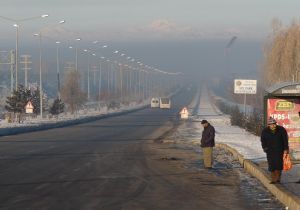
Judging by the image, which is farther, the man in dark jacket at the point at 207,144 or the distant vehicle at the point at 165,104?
the distant vehicle at the point at 165,104

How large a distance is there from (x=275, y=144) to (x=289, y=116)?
650 centimetres

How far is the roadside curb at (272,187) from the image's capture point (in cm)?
1354

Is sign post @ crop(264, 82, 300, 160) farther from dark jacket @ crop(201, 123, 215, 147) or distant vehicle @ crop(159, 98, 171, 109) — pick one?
distant vehicle @ crop(159, 98, 171, 109)

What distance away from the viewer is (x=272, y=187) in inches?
642

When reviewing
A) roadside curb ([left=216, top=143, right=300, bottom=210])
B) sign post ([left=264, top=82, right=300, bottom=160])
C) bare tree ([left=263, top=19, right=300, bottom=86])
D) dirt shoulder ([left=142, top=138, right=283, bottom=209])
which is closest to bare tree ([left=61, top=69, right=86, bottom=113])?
bare tree ([left=263, top=19, right=300, bottom=86])

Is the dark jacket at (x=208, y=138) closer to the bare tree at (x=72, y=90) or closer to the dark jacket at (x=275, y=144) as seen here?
the dark jacket at (x=275, y=144)

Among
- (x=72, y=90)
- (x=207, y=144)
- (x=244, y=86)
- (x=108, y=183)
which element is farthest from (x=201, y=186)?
(x=72, y=90)

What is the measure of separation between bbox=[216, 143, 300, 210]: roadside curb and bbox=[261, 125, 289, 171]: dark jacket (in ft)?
1.64

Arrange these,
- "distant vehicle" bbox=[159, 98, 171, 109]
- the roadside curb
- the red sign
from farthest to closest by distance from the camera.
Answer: "distant vehicle" bbox=[159, 98, 171, 109] → the red sign → the roadside curb

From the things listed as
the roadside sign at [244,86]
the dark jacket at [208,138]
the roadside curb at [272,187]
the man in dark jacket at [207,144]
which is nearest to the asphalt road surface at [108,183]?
the roadside curb at [272,187]

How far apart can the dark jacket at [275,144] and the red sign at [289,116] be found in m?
5.94

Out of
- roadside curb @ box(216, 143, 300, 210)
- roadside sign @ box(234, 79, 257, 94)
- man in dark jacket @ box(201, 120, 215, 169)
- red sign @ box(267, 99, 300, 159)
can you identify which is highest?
roadside sign @ box(234, 79, 257, 94)

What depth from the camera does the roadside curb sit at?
13.5m

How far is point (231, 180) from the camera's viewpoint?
1917 cm
